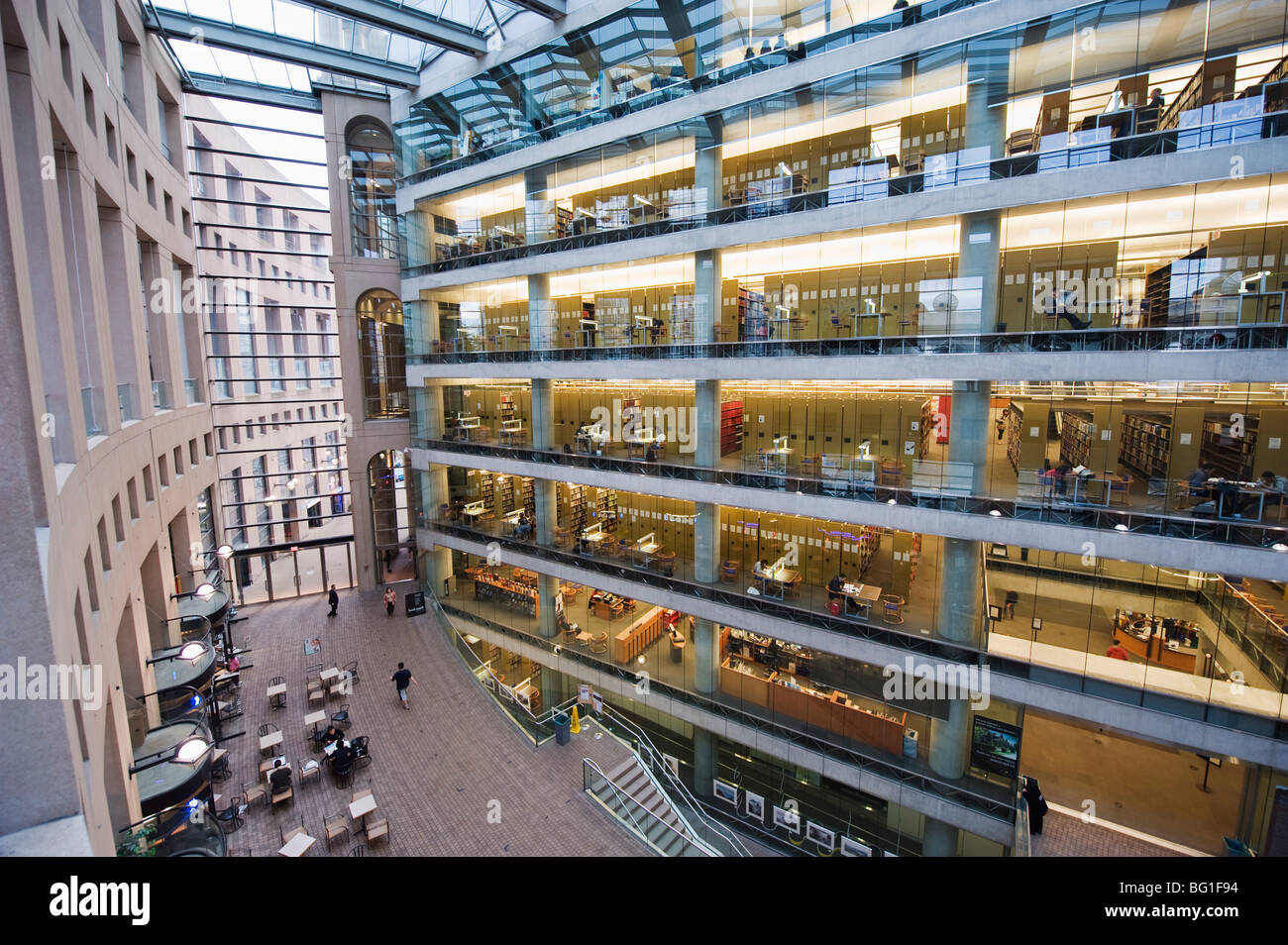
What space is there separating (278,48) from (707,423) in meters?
16.6

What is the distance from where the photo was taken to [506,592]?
18547 millimetres

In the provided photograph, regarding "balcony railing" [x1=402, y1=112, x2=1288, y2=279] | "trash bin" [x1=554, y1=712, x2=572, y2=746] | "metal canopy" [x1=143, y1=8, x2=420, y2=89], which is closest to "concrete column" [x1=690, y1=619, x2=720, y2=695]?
"trash bin" [x1=554, y1=712, x2=572, y2=746]

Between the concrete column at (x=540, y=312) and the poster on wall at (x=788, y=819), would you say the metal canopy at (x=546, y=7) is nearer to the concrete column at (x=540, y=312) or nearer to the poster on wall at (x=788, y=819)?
the concrete column at (x=540, y=312)

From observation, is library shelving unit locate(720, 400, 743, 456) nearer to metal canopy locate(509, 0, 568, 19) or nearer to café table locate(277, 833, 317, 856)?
metal canopy locate(509, 0, 568, 19)

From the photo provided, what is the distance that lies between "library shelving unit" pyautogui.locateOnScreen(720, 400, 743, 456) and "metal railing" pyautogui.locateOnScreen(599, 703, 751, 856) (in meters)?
7.12

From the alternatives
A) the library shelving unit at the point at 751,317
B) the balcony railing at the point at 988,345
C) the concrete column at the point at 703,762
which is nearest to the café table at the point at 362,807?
the concrete column at the point at 703,762

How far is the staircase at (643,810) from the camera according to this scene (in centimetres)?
1085

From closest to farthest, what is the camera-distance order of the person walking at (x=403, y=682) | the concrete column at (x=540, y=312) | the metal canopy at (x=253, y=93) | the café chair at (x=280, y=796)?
1. the café chair at (x=280, y=796)
2. the person walking at (x=403, y=682)
3. the concrete column at (x=540, y=312)
4. the metal canopy at (x=253, y=93)

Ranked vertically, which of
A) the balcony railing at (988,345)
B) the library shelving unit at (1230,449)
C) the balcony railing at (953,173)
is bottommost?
the library shelving unit at (1230,449)

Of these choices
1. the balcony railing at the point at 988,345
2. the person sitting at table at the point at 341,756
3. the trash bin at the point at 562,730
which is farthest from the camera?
the trash bin at the point at 562,730

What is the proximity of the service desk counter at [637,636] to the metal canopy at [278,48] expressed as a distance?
18267 mm

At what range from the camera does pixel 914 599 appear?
1243cm
